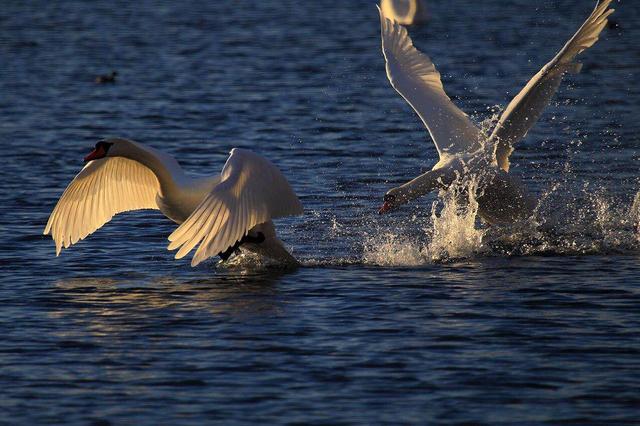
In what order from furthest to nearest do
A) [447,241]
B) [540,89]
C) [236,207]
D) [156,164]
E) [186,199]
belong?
[540,89] → [447,241] → [156,164] → [186,199] → [236,207]

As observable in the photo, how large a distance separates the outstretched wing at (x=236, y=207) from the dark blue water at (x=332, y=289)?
53 cm

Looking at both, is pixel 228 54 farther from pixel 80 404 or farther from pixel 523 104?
pixel 80 404

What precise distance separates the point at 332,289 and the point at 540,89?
329 cm

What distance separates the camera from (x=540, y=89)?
13.5 metres

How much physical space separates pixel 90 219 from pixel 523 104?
13.8 feet

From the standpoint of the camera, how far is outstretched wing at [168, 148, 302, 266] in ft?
36.1

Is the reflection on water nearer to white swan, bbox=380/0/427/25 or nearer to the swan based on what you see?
the swan

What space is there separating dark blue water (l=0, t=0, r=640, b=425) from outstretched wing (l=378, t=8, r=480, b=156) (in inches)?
38.7

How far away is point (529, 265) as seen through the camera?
12.5 meters

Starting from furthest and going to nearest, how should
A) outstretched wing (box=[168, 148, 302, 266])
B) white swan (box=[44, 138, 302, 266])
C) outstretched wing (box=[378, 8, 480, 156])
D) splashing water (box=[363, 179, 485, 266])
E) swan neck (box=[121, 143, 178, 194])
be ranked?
outstretched wing (box=[378, 8, 480, 156]), splashing water (box=[363, 179, 485, 266]), swan neck (box=[121, 143, 178, 194]), white swan (box=[44, 138, 302, 266]), outstretched wing (box=[168, 148, 302, 266])

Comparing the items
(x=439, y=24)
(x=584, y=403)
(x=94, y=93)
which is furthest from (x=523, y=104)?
(x=439, y=24)

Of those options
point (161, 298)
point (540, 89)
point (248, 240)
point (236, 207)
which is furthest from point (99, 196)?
point (540, 89)

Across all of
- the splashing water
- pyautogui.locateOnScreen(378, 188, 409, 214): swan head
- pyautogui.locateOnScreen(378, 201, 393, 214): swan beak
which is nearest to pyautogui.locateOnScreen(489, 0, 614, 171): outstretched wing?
the splashing water

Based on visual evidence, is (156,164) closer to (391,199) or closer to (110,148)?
(110,148)
